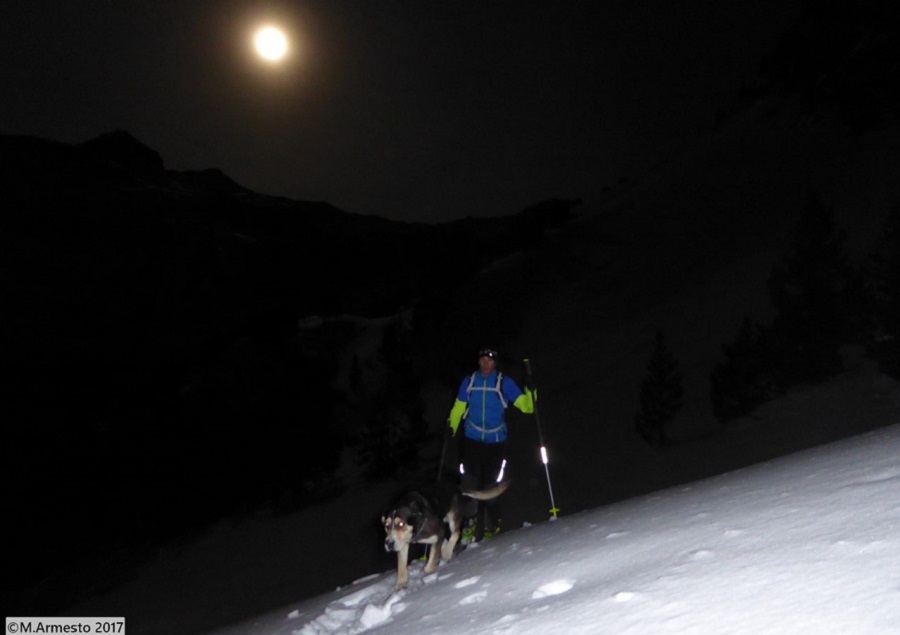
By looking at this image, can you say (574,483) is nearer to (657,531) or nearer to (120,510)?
(657,531)

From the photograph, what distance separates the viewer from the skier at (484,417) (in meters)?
7.03

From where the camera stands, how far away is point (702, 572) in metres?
2.74

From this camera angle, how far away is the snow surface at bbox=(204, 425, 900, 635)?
2.10 meters

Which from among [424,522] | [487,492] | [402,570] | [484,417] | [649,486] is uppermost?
[484,417]

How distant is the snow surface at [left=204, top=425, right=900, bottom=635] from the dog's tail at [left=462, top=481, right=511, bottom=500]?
97 cm

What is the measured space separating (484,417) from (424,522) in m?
1.80

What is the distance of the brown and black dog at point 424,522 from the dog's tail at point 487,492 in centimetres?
22

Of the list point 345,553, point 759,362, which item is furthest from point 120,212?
point 759,362

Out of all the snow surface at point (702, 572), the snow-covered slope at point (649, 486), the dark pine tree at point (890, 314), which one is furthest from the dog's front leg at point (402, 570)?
the dark pine tree at point (890, 314)

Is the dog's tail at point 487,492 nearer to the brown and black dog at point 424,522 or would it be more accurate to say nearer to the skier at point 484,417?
A: the skier at point 484,417

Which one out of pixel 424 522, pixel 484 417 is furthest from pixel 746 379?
pixel 424 522

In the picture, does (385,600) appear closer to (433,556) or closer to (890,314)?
(433,556)

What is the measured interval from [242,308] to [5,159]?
5872cm

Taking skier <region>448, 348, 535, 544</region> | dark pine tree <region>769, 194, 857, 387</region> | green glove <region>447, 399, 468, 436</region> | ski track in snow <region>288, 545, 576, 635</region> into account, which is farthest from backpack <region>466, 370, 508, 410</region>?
dark pine tree <region>769, 194, 857, 387</region>
